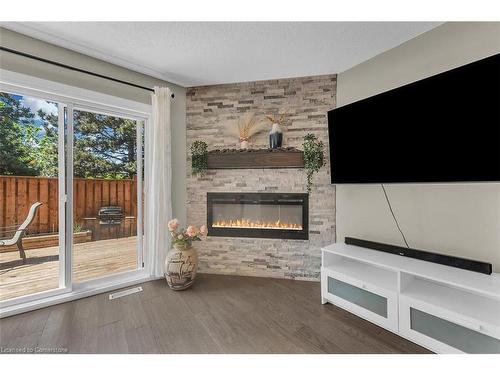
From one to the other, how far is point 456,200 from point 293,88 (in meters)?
1.96

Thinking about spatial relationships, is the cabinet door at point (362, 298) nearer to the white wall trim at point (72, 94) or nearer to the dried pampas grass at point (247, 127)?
the dried pampas grass at point (247, 127)

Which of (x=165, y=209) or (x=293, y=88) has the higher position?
(x=293, y=88)

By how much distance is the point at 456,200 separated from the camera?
5.78ft

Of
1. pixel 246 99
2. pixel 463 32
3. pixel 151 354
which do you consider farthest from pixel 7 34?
pixel 463 32

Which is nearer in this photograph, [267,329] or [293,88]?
[267,329]

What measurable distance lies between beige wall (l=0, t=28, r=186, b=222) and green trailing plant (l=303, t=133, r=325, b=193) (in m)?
1.60

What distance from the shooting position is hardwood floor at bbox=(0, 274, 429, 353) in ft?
5.09

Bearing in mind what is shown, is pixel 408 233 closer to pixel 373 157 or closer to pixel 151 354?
pixel 373 157

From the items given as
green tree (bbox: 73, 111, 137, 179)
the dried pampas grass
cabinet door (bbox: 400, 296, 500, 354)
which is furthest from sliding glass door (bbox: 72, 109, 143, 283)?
cabinet door (bbox: 400, 296, 500, 354)

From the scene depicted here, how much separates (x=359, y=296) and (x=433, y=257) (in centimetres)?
64

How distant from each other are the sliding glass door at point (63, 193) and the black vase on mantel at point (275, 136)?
5.32 ft

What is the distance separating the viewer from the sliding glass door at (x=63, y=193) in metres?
2.05

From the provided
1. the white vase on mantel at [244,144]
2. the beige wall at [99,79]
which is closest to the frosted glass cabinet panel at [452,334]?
the white vase on mantel at [244,144]
